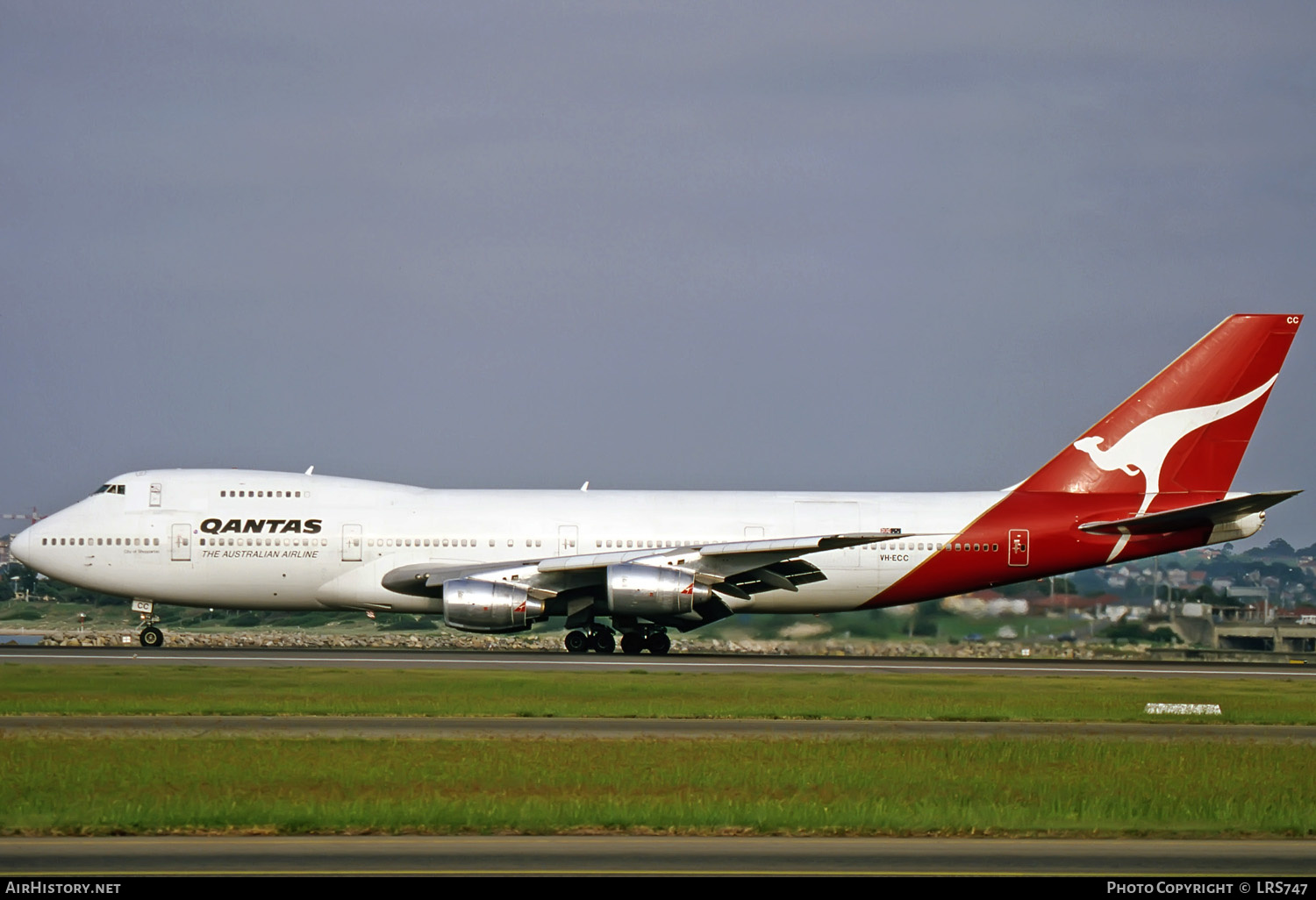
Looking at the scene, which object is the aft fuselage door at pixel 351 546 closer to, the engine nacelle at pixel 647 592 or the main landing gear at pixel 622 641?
the main landing gear at pixel 622 641

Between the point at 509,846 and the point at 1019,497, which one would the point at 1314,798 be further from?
the point at 1019,497

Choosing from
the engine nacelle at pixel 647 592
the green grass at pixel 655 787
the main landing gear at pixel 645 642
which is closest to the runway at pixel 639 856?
the green grass at pixel 655 787

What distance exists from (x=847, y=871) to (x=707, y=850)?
148 centimetres

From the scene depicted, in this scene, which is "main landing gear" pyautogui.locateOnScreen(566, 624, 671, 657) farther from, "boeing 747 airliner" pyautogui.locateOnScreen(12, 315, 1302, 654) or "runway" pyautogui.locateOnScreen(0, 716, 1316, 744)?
"runway" pyautogui.locateOnScreen(0, 716, 1316, 744)

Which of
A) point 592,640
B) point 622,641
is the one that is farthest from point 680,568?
point 592,640

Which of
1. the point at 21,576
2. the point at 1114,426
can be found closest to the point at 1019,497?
the point at 1114,426

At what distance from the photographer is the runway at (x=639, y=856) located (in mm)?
11609

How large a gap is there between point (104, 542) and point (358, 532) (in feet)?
21.5

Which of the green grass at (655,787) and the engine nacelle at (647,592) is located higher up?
the engine nacelle at (647,592)

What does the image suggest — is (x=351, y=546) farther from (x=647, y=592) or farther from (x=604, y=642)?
(x=647, y=592)

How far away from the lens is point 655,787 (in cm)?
1633

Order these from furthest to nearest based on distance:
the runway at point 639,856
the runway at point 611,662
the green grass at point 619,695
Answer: the runway at point 611,662 → the green grass at point 619,695 → the runway at point 639,856

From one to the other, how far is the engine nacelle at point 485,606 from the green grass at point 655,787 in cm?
1608
